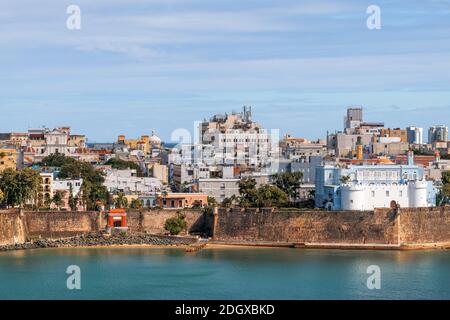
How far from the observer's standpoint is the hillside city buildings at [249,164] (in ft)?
137

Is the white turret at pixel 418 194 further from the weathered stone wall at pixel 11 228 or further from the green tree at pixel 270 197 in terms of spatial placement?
the weathered stone wall at pixel 11 228

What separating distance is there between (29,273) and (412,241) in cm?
1285

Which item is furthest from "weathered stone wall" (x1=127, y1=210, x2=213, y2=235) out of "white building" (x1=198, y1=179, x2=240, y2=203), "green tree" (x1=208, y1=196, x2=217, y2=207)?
"white building" (x1=198, y1=179, x2=240, y2=203)

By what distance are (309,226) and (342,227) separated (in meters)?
1.08

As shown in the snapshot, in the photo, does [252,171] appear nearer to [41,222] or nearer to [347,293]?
[41,222]

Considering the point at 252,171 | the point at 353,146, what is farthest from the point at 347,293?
the point at 353,146

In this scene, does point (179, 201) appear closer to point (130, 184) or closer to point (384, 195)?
point (130, 184)

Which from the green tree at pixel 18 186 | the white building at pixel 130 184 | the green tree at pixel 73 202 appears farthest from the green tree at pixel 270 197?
the green tree at pixel 18 186

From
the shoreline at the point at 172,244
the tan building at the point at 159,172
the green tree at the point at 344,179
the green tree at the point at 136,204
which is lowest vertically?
the shoreline at the point at 172,244

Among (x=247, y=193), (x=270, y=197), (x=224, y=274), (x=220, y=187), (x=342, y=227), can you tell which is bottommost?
(x=224, y=274)

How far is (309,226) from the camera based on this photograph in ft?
127

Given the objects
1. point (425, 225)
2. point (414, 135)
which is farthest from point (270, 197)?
point (414, 135)

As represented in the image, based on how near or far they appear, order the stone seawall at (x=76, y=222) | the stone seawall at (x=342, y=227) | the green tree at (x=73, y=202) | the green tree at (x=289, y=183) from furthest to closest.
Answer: the green tree at (x=289, y=183)
the green tree at (x=73, y=202)
the stone seawall at (x=76, y=222)
the stone seawall at (x=342, y=227)

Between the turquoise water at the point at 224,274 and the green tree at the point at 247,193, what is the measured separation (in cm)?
392
